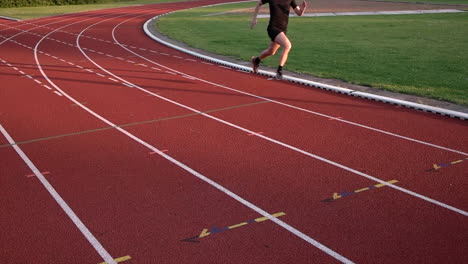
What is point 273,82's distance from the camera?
10062 millimetres

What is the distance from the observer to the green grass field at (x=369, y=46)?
31.7 feet

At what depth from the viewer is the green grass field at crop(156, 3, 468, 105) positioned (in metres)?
9.67

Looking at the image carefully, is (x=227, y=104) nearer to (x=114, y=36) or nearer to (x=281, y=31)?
(x=281, y=31)

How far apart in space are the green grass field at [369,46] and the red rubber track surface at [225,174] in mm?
1581

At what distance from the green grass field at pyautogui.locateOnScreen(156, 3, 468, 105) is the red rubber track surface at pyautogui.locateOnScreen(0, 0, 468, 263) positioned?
1581 mm

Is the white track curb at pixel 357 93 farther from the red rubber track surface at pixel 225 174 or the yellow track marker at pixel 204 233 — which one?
the yellow track marker at pixel 204 233

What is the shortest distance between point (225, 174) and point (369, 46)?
33.9ft

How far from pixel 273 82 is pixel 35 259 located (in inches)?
275

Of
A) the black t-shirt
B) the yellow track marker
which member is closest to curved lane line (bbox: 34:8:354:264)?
the yellow track marker

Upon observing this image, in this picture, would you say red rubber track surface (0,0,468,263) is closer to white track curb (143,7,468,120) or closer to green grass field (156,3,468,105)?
white track curb (143,7,468,120)

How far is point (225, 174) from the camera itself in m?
5.35

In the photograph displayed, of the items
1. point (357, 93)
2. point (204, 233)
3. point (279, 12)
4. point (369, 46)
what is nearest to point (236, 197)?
point (204, 233)

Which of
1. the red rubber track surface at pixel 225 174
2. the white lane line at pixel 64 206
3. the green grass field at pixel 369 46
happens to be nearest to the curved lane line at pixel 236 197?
the red rubber track surface at pixel 225 174

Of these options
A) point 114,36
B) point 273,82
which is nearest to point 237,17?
point 114,36
